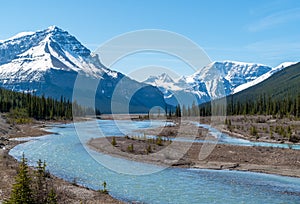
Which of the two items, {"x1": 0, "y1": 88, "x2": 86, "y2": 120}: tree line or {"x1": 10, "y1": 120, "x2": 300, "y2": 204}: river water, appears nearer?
{"x1": 10, "y1": 120, "x2": 300, "y2": 204}: river water

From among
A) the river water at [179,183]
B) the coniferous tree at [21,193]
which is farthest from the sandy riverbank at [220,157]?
the coniferous tree at [21,193]

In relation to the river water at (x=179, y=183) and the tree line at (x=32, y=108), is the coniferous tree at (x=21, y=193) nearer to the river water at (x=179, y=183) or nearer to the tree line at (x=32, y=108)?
the river water at (x=179, y=183)

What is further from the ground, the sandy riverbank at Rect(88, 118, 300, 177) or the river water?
the sandy riverbank at Rect(88, 118, 300, 177)

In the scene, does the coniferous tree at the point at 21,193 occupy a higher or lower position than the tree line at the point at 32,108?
lower

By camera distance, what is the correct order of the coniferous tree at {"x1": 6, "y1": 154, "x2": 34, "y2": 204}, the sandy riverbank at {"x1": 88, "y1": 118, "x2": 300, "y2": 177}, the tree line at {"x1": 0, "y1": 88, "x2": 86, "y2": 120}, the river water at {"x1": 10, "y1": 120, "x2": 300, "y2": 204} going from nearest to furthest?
the coniferous tree at {"x1": 6, "y1": 154, "x2": 34, "y2": 204}
the river water at {"x1": 10, "y1": 120, "x2": 300, "y2": 204}
the sandy riverbank at {"x1": 88, "y1": 118, "x2": 300, "y2": 177}
the tree line at {"x1": 0, "y1": 88, "x2": 86, "y2": 120}

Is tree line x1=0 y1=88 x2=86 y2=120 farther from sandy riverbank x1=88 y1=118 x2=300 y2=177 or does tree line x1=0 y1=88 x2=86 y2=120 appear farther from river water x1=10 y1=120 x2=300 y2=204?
river water x1=10 y1=120 x2=300 y2=204

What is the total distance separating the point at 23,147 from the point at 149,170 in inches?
1111

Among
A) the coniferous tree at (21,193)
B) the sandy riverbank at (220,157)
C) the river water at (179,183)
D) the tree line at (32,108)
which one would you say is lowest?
the river water at (179,183)

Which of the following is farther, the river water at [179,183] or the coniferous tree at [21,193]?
the river water at [179,183]

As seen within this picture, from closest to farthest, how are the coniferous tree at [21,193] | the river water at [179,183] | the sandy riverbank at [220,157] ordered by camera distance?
1. the coniferous tree at [21,193]
2. the river water at [179,183]
3. the sandy riverbank at [220,157]

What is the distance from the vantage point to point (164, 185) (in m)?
33.2

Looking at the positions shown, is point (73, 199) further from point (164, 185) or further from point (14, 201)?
point (164, 185)

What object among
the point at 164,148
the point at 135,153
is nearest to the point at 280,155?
the point at 164,148

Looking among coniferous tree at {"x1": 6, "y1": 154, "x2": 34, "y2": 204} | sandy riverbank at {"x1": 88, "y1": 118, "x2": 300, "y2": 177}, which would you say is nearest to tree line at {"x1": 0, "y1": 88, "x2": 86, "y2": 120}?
sandy riverbank at {"x1": 88, "y1": 118, "x2": 300, "y2": 177}
